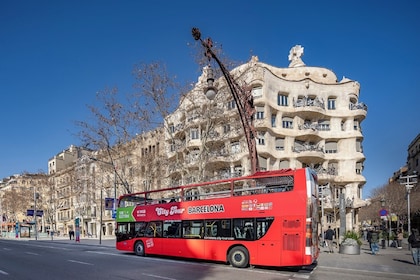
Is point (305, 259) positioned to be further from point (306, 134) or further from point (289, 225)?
point (306, 134)

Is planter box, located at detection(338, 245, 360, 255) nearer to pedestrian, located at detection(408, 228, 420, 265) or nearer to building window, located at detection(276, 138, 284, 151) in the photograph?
pedestrian, located at detection(408, 228, 420, 265)

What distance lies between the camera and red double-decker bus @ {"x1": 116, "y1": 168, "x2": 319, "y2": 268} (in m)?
13.1

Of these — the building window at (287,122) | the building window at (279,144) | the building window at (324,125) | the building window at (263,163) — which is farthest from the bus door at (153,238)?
the building window at (324,125)

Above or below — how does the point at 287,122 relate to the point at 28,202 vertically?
above

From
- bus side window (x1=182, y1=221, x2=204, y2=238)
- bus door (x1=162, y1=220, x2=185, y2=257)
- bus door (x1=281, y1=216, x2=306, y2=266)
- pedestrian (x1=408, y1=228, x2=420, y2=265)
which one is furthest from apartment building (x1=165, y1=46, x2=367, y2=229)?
bus door (x1=281, y1=216, x2=306, y2=266)

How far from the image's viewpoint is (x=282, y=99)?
4462 cm

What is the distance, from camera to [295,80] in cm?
4541

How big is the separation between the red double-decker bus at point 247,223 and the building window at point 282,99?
2874 cm

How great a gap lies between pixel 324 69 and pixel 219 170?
71.3 feet

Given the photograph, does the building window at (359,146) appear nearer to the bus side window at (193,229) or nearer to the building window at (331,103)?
the building window at (331,103)

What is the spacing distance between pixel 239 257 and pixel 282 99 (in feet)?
107

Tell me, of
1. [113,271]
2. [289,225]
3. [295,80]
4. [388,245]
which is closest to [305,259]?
[289,225]

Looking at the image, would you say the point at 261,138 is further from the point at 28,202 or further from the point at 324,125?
the point at 28,202

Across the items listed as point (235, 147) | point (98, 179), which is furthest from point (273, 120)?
point (98, 179)
